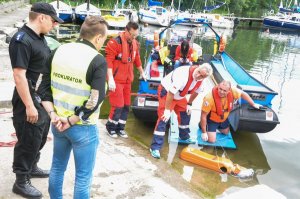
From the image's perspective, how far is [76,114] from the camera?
2.28 m

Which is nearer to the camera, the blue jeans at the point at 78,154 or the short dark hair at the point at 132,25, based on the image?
the blue jeans at the point at 78,154

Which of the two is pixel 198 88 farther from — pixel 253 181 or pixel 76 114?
pixel 76 114

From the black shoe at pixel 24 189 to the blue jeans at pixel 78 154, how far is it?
397 mm

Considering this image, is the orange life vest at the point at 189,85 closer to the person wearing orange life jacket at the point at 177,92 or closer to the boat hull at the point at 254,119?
the person wearing orange life jacket at the point at 177,92

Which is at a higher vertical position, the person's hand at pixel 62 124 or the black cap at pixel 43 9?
the black cap at pixel 43 9

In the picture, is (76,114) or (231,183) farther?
(231,183)

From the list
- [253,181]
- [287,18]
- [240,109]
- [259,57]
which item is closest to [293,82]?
[259,57]

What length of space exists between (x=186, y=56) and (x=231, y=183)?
339cm

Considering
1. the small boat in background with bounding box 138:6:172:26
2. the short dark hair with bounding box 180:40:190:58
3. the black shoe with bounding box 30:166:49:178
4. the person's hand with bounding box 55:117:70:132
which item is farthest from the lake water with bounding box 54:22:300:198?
the small boat in background with bounding box 138:6:172:26

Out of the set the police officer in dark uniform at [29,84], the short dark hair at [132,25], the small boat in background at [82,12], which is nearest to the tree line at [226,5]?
the small boat in background at [82,12]

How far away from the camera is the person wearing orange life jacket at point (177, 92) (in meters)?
4.59

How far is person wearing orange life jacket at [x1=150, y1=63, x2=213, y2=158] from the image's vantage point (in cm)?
459

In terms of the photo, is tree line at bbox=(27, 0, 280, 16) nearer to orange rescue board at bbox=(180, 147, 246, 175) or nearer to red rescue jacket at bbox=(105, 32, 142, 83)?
red rescue jacket at bbox=(105, 32, 142, 83)

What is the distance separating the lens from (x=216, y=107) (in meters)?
5.46
